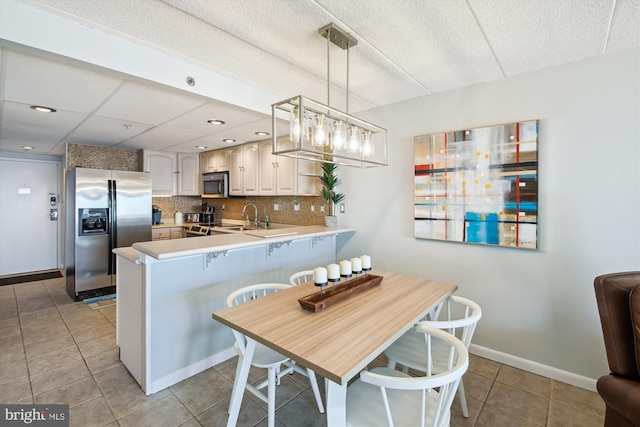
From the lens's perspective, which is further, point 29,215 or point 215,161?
point 29,215

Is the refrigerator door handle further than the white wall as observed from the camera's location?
Yes

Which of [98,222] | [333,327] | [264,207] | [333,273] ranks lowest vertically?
[333,327]

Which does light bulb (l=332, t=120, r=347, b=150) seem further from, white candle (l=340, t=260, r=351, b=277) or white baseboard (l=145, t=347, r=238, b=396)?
white baseboard (l=145, t=347, r=238, b=396)

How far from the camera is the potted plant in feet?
11.5

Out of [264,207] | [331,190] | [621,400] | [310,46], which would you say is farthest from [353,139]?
[264,207]

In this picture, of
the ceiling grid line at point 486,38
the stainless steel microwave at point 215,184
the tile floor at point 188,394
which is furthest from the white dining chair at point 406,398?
the stainless steel microwave at point 215,184

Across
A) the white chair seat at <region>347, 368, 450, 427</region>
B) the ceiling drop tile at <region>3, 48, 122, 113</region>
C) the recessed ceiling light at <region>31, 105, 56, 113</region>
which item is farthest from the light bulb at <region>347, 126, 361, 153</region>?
the recessed ceiling light at <region>31, 105, 56, 113</region>

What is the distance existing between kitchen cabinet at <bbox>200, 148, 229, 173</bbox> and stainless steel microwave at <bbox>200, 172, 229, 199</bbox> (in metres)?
0.12

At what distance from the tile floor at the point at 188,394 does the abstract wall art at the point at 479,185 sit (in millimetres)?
1083

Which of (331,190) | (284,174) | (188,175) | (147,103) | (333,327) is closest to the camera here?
(333,327)

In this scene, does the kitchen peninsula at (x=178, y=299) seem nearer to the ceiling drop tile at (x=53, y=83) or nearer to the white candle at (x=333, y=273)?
the white candle at (x=333, y=273)

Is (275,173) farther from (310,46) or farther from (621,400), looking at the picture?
(621,400)

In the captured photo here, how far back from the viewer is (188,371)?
7.48 ft

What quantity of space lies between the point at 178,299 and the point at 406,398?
172cm
